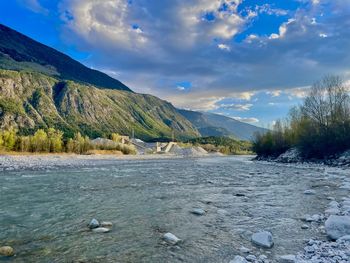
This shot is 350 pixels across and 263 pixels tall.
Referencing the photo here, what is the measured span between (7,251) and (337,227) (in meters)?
9.76

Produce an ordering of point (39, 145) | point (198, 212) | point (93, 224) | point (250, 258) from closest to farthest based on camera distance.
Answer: point (250, 258) < point (93, 224) < point (198, 212) < point (39, 145)

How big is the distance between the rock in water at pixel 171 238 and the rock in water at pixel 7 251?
4286 millimetres

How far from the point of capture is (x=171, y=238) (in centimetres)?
886

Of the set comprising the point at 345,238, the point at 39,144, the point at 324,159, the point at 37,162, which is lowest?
the point at 37,162

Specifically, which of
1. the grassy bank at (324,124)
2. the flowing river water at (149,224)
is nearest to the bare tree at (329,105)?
the grassy bank at (324,124)

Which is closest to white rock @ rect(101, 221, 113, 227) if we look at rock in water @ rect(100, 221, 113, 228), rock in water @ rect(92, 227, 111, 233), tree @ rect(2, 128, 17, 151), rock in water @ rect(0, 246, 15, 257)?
rock in water @ rect(100, 221, 113, 228)

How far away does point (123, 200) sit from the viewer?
15844mm

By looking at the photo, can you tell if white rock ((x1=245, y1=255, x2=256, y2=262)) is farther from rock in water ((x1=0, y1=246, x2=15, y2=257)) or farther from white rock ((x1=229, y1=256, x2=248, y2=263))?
rock in water ((x1=0, y1=246, x2=15, y2=257))

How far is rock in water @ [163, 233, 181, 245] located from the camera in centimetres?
865

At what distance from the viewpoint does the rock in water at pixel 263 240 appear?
8155 millimetres

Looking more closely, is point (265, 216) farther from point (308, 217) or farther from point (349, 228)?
point (349, 228)

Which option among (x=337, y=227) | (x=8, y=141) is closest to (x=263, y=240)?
(x=337, y=227)

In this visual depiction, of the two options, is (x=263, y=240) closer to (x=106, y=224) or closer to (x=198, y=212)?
(x=198, y=212)

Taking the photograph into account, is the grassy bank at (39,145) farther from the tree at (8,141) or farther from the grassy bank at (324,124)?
the grassy bank at (324,124)
